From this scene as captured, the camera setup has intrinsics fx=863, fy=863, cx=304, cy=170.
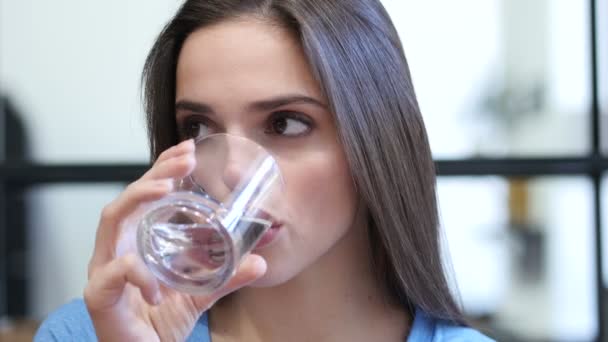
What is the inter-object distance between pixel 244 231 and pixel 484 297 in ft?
4.91

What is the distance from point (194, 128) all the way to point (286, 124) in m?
0.13

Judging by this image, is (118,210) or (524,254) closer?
(118,210)

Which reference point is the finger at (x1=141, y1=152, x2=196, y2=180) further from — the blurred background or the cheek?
the blurred background

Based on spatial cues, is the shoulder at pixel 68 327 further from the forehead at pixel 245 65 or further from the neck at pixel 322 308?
the forehead at pixel 245 65

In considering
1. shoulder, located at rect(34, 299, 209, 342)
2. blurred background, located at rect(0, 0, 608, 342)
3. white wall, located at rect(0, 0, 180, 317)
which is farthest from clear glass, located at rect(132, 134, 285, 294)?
white wall, located at rect(0, 0, 180, 317)

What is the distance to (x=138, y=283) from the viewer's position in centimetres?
91

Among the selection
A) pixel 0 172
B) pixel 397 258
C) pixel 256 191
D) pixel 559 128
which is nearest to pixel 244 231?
pixel 256 191

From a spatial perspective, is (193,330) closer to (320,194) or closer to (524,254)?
(320,194)

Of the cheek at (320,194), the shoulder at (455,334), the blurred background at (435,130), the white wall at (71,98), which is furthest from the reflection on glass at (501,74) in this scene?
the cheek at (320,194)

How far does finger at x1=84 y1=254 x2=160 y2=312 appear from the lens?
91 centimetres

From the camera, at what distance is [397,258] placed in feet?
3.88

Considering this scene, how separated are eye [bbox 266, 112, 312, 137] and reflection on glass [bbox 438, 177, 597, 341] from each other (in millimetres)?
1162

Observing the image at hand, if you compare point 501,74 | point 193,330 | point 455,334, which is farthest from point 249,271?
point 501,74

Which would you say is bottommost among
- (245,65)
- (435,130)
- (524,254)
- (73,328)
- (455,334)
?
(524,254)
